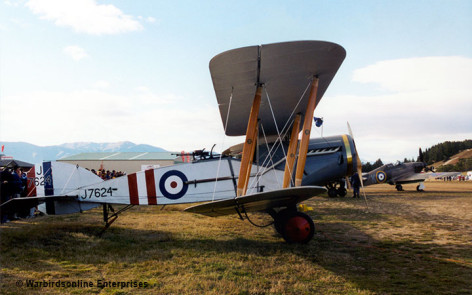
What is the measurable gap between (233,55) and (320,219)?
5380mm

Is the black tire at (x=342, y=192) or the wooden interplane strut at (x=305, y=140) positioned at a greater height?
the wooden interplane strut at (x=305, y=140)

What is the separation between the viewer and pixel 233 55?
13.5ft

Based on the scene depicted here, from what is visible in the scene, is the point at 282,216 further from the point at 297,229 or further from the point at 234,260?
the point at 234,260

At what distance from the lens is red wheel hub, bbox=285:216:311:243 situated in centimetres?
479

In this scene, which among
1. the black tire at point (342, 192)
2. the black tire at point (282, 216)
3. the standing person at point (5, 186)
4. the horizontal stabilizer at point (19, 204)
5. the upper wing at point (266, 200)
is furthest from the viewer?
the black tire at point (342, 192)

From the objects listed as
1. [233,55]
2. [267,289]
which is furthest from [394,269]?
[233,55]

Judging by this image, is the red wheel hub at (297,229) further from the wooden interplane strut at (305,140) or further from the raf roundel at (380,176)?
the raf roundel at (380,176)

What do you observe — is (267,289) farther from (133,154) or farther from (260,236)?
(133,154)

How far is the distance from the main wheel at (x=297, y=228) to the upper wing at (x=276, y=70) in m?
2.28

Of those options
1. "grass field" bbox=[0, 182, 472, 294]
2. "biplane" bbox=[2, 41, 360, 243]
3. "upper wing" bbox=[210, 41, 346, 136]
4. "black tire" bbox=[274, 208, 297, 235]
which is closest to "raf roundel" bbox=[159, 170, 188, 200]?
"biplane" bbox=[2, 41, 360, 243]

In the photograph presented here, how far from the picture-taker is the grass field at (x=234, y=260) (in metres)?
3.04

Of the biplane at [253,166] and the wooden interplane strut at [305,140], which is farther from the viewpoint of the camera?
the wooden interplane strut at [305,140]

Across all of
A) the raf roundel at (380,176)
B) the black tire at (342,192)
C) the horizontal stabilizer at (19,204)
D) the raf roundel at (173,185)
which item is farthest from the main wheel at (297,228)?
the raf roundel at (380,176)

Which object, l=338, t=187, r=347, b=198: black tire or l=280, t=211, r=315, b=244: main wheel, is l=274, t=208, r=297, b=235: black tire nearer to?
l=280, t=211, r=315, b=244: main wheel
